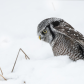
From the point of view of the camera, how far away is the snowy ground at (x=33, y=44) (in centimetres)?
120

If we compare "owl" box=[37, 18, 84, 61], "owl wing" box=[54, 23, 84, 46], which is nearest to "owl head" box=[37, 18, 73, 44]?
"owl" box=[37, 18, 84, 61]

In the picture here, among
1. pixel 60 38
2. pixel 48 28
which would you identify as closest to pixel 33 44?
pixel 48 28

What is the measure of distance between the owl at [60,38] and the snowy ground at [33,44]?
113 mm

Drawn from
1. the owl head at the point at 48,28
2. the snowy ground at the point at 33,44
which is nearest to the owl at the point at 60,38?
the owl head at the point at 48,28

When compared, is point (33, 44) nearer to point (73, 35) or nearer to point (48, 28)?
point (48, 28)

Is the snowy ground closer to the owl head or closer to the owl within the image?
the owl

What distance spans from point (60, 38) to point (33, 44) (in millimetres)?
790

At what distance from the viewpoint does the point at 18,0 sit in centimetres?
373

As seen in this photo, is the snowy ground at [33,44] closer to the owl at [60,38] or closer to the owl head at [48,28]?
the owl at [60,38]

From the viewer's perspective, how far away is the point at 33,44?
2.31 metres

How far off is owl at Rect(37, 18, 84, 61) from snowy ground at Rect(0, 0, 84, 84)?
11 centimetres

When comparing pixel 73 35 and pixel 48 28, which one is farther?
pixel 48 28

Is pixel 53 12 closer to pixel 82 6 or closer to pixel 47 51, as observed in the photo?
pixel 82 6

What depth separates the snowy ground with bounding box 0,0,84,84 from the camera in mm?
1198
